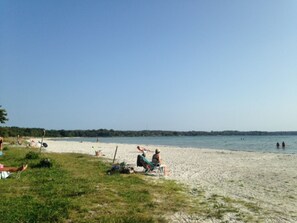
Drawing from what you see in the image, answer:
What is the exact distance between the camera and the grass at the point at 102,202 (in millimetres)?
6918

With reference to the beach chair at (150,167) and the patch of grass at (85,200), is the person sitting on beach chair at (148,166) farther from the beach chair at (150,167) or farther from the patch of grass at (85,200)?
the patch of grass at (85,200)

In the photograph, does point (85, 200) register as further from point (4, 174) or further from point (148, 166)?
point (148, 166)

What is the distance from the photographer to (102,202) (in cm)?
815

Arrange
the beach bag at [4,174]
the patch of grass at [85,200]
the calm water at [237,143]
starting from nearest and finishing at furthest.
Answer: the patch of grass at [85,200] → the beach bag at [4,174] → the calm water at [237,143]

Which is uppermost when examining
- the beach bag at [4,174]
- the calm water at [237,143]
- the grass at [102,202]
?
the calm water at [237,143]

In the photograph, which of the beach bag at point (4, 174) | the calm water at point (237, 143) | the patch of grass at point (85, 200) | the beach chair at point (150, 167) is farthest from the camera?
the calm water at point (237, 143)

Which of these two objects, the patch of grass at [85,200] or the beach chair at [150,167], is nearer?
the patch of grass at [85,200]

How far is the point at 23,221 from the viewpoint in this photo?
6.51m

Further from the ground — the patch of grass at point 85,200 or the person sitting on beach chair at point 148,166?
the person sitting on beach chair at point 148,166

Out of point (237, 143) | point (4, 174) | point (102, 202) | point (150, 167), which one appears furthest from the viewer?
point (237, 143)

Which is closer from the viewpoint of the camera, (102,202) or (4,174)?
(102,202)

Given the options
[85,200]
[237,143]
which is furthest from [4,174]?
[237,143]

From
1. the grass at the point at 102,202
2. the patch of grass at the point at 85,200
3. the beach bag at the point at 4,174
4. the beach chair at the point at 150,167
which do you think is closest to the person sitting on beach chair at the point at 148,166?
the beach chair at the point at 150,167

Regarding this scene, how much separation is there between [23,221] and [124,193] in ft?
11.3
